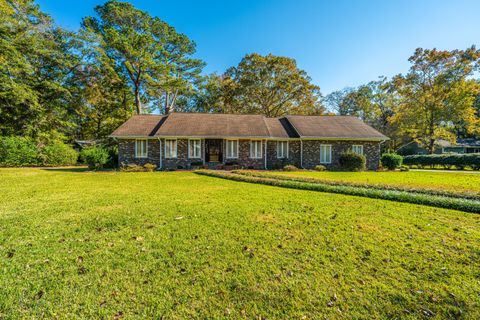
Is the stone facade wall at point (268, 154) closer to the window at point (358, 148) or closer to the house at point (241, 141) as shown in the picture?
the house at point (241, 141)

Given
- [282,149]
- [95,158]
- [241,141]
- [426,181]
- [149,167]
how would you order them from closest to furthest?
[426,181] < [95,158] < [149,167] < [241,141] < [282,149]

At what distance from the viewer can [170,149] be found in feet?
55.8

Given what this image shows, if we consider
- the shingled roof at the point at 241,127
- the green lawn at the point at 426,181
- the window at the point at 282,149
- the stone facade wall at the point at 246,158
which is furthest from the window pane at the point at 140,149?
the green lawn at the point at 426,181

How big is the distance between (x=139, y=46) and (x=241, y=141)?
1747 cm

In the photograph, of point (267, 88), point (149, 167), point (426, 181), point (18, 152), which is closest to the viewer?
point (426, 181)

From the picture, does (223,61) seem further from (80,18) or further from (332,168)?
(332,168)

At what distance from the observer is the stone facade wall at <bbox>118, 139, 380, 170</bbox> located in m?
17.0

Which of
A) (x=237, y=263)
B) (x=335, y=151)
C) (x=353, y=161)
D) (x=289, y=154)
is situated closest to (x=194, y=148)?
(x=289, y=154)

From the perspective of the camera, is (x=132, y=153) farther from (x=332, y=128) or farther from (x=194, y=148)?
(x=332, y=128)

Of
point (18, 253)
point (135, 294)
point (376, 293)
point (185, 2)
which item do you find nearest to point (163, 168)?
point (185, 2)

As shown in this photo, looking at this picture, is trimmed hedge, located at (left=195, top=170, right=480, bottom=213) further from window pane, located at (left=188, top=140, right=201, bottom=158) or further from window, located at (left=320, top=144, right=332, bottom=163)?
window, located at (left=320, top=144, right=332, bottom=163)

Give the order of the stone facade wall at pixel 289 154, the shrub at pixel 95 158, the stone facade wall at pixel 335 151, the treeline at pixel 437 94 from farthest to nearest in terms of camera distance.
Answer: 1. the treeline at pixel 437 94
2. the stone facade wall at pixel 335 151
3. the stone facade wall at pixel 289 154
4. the shrub at pixel 95 158

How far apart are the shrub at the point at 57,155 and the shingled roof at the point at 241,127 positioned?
7123 millimetres

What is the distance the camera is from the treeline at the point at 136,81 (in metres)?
19.8
